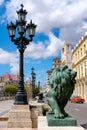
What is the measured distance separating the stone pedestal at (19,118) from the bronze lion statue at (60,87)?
701cm

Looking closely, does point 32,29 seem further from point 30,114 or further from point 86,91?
point 86,91

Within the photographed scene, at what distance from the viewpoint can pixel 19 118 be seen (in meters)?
13.2

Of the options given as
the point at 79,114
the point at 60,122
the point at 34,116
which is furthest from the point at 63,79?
the point at 79,114

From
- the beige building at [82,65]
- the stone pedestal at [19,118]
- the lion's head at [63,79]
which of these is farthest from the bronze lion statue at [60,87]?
the beige building at [82,65]

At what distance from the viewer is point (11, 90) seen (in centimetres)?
11644

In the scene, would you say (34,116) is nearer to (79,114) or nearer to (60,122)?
(60,122)

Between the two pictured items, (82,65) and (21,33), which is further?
(82,65)

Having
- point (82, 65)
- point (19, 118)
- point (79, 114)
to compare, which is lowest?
point (79, 114)

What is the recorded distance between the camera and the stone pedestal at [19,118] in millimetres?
13125

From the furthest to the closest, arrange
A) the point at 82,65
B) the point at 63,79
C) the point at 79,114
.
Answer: the point at 82,65 → the point at 79,114 → the point at 63,79

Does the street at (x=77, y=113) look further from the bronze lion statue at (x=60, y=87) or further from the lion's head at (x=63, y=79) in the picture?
the lion's head at (x=63, y=79)

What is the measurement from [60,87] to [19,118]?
7.29 meters

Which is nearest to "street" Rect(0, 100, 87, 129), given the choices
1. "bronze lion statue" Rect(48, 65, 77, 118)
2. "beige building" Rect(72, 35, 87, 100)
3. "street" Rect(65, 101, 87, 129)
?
"street" Rect(65, 101, 87, 129)

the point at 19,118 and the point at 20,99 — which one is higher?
the point at 20,99
